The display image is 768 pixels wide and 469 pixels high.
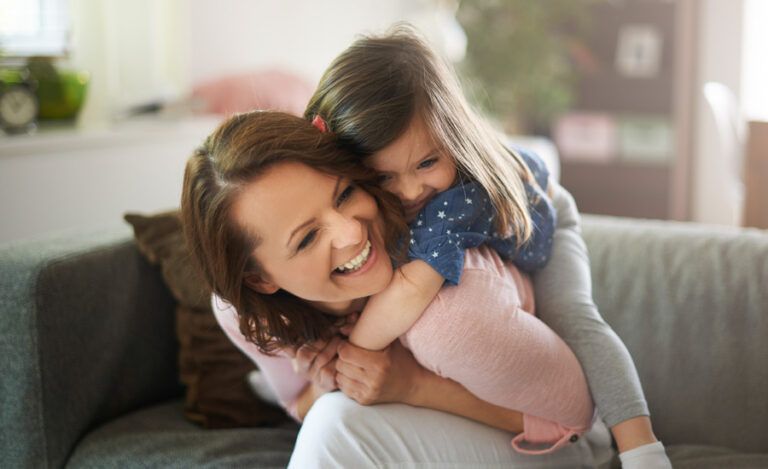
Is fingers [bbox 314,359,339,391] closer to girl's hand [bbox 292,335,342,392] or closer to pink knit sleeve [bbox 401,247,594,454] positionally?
girl's hand [bbox 292,335,342,392]

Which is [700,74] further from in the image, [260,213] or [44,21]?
[260,213]

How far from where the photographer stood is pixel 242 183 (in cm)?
114

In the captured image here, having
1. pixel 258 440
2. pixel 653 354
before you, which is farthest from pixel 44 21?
pixel 653 354

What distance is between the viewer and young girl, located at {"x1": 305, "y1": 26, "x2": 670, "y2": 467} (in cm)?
114

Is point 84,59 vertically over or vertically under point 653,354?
over

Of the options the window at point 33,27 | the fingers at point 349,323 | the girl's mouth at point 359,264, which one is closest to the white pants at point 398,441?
the fingers at point 349,323

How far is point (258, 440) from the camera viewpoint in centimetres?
151

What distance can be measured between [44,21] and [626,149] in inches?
130

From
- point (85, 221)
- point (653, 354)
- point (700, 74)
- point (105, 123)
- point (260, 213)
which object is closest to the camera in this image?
point (260, 213)

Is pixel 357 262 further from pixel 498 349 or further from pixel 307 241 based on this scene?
pixel 498 349

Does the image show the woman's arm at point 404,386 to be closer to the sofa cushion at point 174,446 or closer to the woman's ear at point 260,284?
the woman's ear at point 260,284

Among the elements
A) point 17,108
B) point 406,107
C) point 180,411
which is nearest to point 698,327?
point 406,107

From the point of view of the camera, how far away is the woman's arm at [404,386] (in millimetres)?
1259

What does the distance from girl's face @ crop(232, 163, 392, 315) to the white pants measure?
0.18 metres
